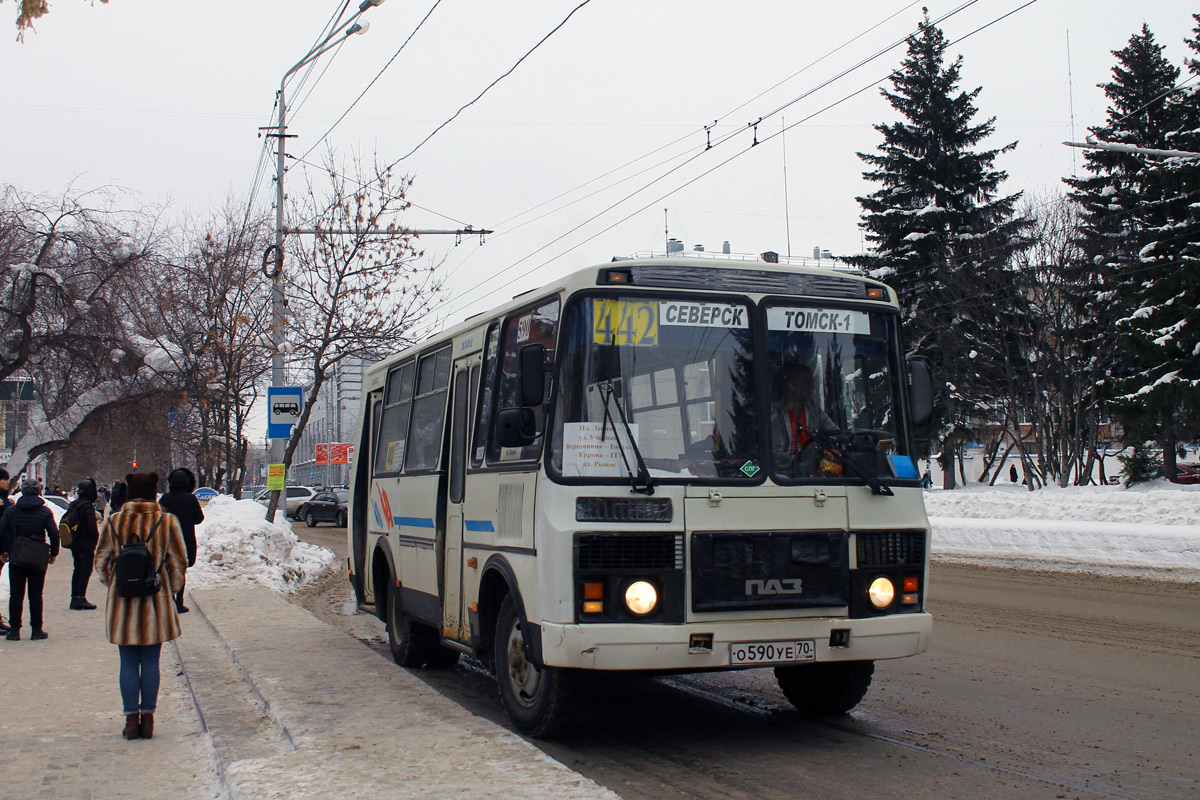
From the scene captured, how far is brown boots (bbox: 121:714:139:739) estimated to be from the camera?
6.91 m

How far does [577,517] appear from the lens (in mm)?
6094

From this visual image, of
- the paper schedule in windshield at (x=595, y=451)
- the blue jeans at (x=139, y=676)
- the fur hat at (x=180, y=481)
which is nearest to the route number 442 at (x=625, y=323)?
the paper schedule in windshield at (x=595, y=451)

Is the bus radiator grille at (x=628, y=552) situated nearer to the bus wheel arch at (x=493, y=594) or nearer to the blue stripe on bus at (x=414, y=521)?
the bus wheel arch at (x=493, y=594)

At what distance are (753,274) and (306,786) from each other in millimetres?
3755

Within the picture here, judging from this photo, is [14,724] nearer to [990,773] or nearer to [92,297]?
[990,773]

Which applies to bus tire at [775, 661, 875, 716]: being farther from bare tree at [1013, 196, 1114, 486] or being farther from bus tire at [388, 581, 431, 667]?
bare tree at [1013, 196, 1114, 486]

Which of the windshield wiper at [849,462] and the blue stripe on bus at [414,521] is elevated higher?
the windshield wiper at [849,462]

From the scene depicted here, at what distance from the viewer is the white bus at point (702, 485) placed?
6.10 metres

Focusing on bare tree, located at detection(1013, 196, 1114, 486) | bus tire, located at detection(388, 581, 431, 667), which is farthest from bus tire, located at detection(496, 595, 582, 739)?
bare tree, located at detection(1013, 196, 1114, 486)

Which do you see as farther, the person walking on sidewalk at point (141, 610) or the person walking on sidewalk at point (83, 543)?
the person walking on sidewalk at point (83, 543)

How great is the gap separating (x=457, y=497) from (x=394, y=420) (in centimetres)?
253

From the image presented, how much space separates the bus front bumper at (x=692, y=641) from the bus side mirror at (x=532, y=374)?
1.22 m

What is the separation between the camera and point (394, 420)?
10.4 meters

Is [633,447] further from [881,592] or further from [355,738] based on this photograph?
[355,738]
